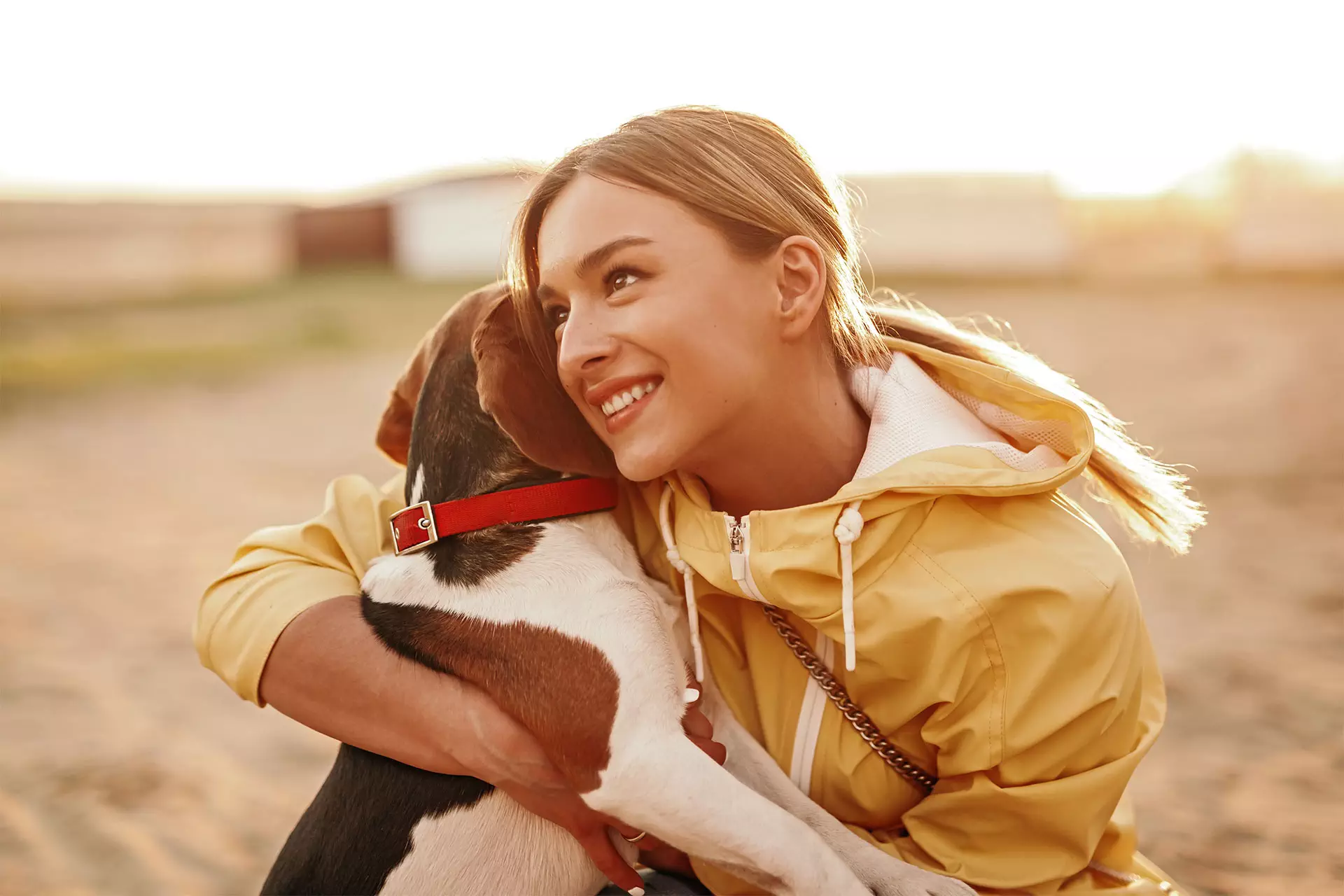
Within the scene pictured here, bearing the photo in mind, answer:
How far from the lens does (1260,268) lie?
21.0 metres

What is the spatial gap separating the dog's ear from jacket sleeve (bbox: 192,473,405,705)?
486mm

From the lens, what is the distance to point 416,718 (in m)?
2.19

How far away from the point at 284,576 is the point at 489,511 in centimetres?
53

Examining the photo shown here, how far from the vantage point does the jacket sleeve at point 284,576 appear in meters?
2.37

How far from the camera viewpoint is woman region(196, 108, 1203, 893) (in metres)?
2.00

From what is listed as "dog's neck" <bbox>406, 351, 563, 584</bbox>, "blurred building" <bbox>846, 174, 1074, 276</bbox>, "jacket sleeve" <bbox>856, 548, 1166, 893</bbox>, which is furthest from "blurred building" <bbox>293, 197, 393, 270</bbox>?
"jacket sleeve" <bbox>856, 548, 1166, 893</bbox>

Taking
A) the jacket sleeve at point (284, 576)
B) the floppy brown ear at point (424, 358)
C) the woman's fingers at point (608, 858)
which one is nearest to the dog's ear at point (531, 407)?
the floppy brown ear at point (424, 358)

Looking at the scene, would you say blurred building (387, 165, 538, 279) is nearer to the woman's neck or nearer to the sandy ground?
the sandy ground

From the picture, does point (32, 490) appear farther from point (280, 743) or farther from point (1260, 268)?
point (1260, 268)

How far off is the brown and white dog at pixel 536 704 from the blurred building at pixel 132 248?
2105 cm

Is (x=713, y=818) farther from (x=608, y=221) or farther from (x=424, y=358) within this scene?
(x=424, y=358)

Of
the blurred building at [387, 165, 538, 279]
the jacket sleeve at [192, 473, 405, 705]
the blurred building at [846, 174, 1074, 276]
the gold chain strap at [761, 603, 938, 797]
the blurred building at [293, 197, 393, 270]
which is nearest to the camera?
the gold chain strap at [761, 603, 938, 797]

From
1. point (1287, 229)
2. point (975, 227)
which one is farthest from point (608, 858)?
point (1287, 229)

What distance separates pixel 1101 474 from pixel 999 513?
1.41 ft
